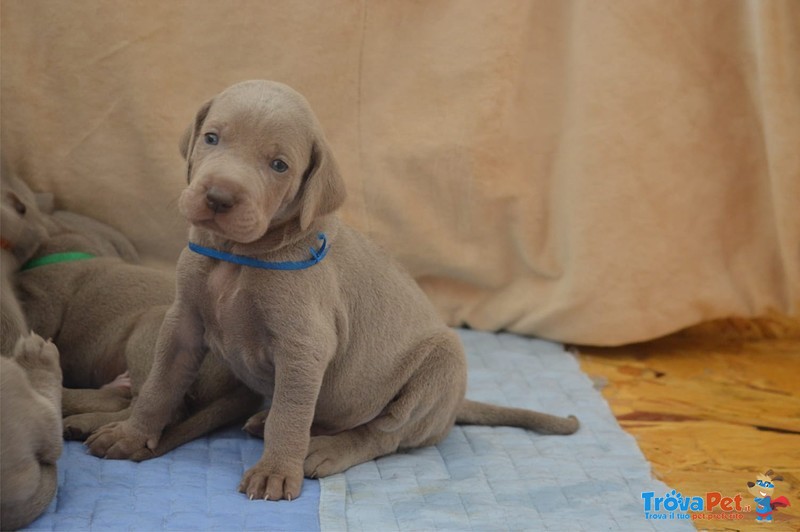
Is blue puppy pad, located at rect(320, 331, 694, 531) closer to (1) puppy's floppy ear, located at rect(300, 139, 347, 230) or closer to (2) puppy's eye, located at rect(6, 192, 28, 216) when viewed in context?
(1) puppy's floppy ear, located at rect(300, 139, 347, 230)

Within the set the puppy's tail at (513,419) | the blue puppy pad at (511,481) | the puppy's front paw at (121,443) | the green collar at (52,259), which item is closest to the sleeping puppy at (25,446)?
the puppy's front paw at (121,443)

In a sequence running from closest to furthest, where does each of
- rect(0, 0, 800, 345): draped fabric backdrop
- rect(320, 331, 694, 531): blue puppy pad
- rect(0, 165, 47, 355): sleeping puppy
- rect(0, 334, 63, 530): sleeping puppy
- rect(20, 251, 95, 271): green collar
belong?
rect(0, 334, 63, 530): sleeping puppy < rect(320, 331, 694, 531): blue puppy pad < rect(0, 165, 47, 355): sleeping puppy < rect(20, 251, 95, 271): green collar < rect(0, 0, 800, 345): draped fabric backdrop

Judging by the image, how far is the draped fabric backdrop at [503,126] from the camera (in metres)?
4.33

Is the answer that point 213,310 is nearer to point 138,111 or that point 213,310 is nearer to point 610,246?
point 138,111

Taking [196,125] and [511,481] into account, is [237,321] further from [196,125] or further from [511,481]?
[511,481]

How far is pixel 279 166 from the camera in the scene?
2.86m

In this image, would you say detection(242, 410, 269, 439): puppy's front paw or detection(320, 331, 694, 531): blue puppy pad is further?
detection(242, 410, 269, 439): puppy's front paw

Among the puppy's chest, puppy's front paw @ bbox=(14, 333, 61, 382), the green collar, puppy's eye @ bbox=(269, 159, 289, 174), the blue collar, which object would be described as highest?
puppy's eye @ bbox=(269, 159, 289, 174)

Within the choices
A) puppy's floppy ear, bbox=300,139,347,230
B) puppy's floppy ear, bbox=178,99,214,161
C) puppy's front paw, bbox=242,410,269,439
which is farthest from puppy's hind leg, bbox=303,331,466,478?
puppy's floppy ear, bbox=178,99,214,161

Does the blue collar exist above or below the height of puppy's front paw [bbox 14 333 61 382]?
above

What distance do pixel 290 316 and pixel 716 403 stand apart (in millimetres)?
1931

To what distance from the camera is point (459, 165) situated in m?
4.52

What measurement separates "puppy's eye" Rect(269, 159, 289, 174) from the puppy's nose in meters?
0.19

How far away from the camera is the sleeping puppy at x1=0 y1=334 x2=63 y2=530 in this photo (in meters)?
2.55
